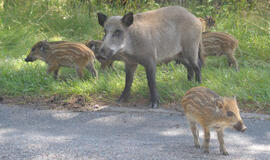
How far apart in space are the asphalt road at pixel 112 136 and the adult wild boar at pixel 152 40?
671mm

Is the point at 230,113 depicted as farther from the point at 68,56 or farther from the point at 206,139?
the point at 68,56

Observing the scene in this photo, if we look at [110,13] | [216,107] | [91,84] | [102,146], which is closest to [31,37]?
[110,13]

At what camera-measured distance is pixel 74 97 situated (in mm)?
7254

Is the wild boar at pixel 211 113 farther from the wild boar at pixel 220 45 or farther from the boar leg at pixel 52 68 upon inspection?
the wild boar at pixel 220 45

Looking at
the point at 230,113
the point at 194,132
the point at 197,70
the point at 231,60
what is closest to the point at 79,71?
the point at 197,70

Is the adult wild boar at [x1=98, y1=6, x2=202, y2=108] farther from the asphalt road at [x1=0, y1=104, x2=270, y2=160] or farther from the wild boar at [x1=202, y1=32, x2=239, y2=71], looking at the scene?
the wild boar at [x1=202, y1=32, x2=239, y2=71]

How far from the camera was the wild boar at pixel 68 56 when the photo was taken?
786cm

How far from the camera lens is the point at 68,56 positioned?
788 cm

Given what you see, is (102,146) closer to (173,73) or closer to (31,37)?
(173,73)

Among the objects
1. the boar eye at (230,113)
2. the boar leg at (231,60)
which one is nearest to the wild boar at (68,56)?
the boar leg at (231,60)

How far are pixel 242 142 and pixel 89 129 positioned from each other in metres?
2.06

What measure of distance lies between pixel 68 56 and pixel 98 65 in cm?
115

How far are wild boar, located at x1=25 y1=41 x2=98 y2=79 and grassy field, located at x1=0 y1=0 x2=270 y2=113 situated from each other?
0.23m

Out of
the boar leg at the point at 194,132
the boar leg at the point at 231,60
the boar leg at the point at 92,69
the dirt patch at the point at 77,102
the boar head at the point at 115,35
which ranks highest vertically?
the boar head at the point at 115,35
